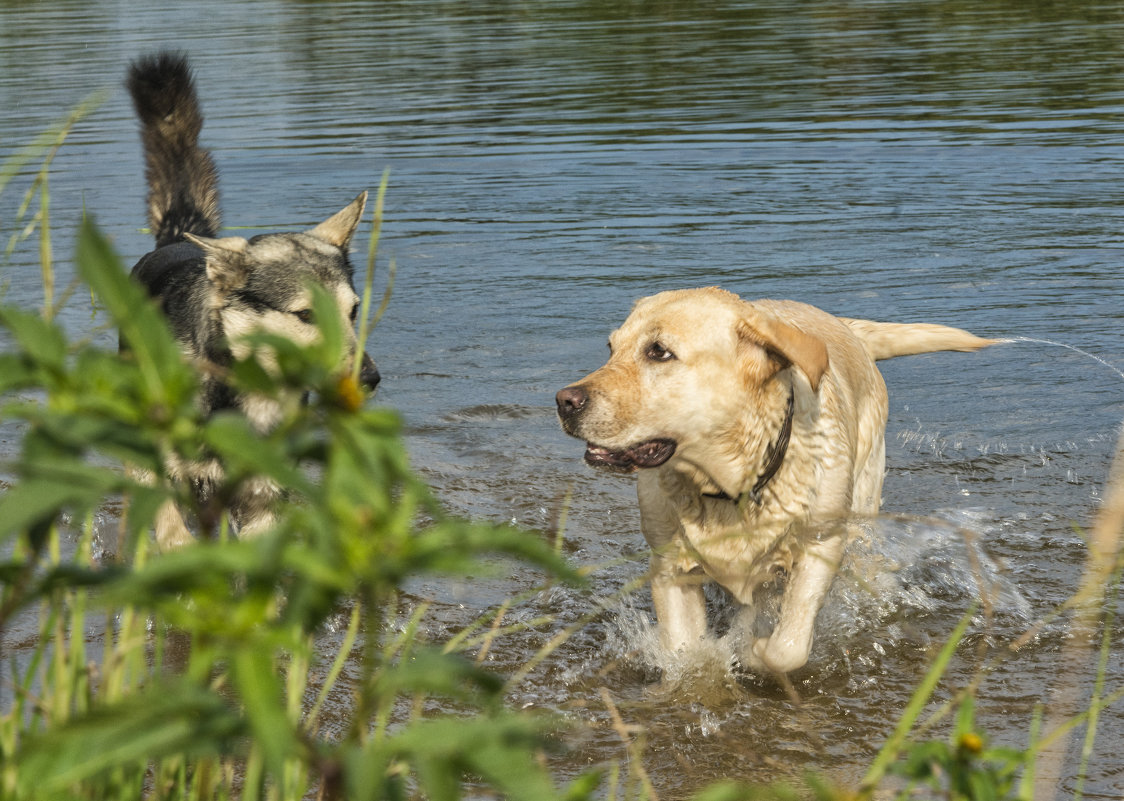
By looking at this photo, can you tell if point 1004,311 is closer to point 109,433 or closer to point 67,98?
point 109,433

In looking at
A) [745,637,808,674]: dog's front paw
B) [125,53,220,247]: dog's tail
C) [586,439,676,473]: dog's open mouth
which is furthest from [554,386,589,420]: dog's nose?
[125,53,220,247]: dog's tail

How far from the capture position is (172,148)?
623 cm

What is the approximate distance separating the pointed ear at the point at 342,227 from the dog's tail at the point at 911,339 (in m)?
2.35

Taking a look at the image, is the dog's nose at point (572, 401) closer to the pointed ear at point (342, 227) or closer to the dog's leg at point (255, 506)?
the dog's leg at point (255, 506)

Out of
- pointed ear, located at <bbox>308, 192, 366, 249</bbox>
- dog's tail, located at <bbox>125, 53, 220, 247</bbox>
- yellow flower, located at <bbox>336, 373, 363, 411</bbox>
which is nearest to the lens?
yellow flower, located at <bbox>336, 373, 363, 411</bbox>

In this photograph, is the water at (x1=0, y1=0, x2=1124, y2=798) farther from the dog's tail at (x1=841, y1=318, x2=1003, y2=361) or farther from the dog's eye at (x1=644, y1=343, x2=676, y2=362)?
the dog's eye at (x1=644, y1=343, x2=676, y2=362)

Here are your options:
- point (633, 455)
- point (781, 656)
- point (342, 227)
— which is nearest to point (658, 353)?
point (633, 455)

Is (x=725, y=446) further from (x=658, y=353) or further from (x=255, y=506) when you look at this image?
(x=255, y=506)

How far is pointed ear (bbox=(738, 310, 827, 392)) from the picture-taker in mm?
3967

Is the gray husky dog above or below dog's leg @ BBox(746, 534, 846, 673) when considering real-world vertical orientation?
above

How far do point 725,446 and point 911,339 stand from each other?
165cm

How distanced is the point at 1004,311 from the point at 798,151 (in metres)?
6.05

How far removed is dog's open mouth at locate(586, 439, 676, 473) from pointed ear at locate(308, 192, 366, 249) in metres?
2.16

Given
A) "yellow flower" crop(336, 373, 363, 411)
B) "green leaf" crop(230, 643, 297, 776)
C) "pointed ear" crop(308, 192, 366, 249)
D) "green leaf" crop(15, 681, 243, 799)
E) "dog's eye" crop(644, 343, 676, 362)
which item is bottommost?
"dog's eye" crop(644, 343, 676, 362)
